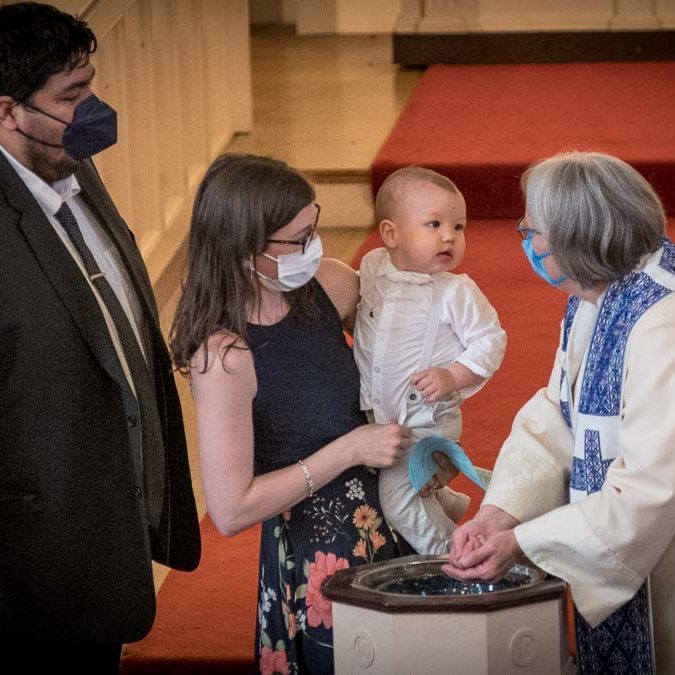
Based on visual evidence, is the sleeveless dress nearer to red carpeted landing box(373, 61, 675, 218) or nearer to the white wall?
the white wall

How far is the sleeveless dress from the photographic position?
260 cm

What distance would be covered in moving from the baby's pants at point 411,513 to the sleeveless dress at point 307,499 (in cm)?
2

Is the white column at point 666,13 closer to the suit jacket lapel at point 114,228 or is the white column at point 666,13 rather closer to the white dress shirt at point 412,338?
the white dress shirt at point 412,338

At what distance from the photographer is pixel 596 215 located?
7.77 feet

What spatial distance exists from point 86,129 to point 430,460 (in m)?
0.91

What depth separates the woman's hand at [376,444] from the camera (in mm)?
2574

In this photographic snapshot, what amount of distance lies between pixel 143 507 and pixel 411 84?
6.61 meters

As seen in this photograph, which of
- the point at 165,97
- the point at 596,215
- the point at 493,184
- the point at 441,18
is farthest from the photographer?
the point at 441,18

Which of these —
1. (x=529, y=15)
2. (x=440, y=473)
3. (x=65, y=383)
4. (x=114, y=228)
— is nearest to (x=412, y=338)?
(x=440, y=473)

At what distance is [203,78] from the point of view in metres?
7.18

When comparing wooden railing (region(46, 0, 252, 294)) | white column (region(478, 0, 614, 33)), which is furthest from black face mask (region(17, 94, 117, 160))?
white column (region(478, 0, 614, 33))

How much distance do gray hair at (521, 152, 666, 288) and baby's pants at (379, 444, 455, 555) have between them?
1.85 feet

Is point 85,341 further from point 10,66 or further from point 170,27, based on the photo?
point 170,27

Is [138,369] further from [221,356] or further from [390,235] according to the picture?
[390,235]
